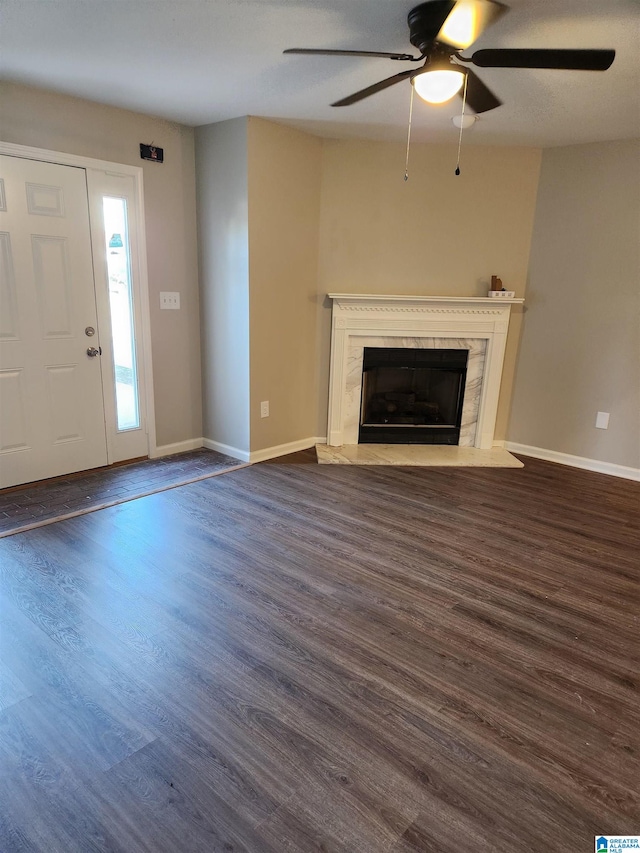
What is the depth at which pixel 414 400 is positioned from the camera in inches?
191

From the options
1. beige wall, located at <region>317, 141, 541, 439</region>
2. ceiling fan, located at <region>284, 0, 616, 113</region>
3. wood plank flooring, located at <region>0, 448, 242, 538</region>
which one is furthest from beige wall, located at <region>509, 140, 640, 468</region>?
wood plank flooring, located at <region>0, 448, 242, 538</region>

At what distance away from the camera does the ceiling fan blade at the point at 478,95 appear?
2.28 meters

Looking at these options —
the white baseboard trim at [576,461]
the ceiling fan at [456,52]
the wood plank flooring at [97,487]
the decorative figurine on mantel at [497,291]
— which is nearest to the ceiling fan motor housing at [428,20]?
the ceiling fan at [456,52]

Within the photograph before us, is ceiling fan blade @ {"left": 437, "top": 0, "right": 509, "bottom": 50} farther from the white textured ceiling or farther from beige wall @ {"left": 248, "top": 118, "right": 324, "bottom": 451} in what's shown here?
beige wall @ {"left": 248, "top": 118, "right": 324, "bottom": 451}

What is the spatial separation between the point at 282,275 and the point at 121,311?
1.24 metres

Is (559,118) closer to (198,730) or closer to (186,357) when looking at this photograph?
(186,357)

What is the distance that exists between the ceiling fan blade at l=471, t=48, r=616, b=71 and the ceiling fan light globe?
0.12m

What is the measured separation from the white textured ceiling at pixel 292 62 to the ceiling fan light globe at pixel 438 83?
10.0 inches

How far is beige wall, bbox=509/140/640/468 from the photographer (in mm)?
3951

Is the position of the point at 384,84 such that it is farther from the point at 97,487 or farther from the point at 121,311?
the point at 97,487

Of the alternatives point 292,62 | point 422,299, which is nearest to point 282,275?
point 422,299

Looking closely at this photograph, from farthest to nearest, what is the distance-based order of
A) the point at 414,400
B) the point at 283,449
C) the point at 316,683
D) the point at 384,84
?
the point at 414,400 < the point at 283,449 < the point at 384,84 < the point at 316,683

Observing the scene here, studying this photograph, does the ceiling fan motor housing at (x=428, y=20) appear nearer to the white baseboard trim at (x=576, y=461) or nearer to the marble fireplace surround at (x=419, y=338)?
the marble fireplace surround at (x=419, y=338)

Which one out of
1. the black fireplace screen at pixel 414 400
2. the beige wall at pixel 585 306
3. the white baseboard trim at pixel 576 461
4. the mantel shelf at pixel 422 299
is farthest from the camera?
the black fireplace screen at pixel 414 400
